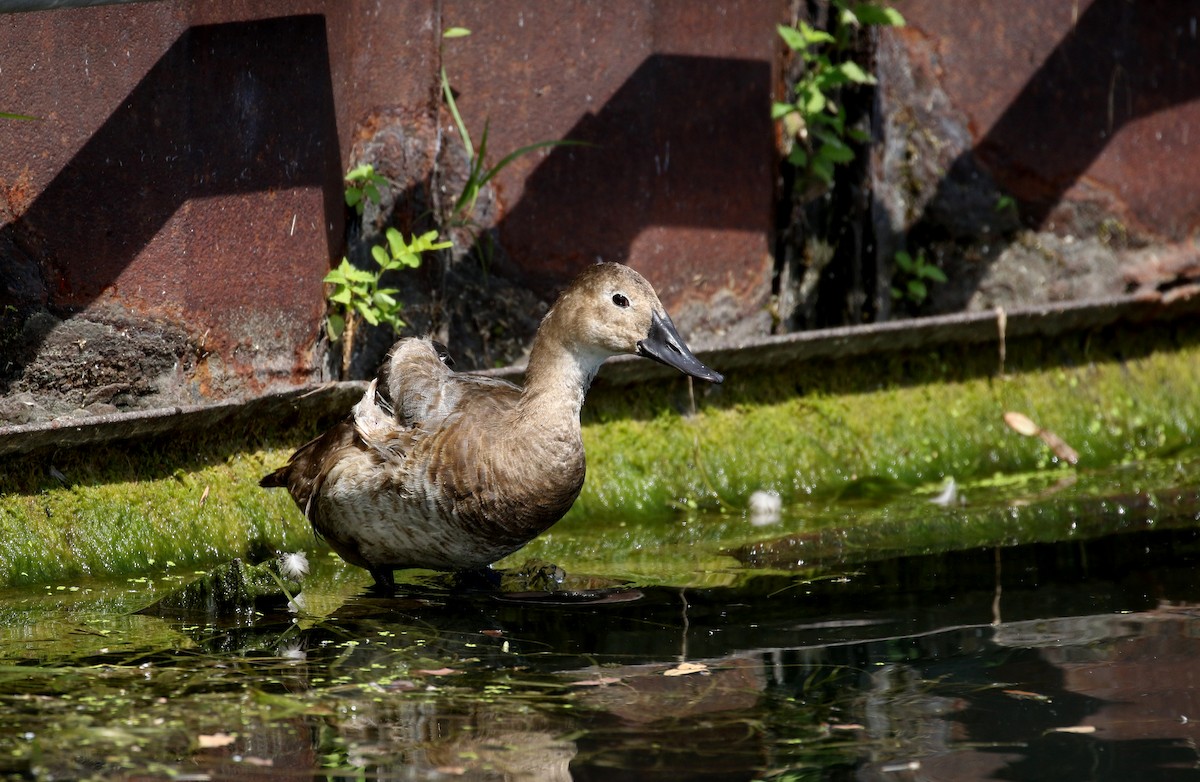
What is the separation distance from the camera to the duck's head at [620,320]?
168 inches

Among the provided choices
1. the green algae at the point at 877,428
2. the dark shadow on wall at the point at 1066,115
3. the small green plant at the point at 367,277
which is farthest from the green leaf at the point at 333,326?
the dark shadow on wall at the point at 1066,115

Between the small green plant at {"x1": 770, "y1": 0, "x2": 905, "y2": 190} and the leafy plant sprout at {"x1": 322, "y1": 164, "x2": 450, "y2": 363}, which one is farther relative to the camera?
the small green plant at {"x1": 770, "y1": 0, "x2": 905, "y2": 190}

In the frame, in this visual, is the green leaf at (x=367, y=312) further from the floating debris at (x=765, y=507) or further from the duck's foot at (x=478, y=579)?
the floating debris at (x=765, y=507)

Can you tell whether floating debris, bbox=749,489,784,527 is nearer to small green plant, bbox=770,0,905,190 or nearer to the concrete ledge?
the concrete ledge

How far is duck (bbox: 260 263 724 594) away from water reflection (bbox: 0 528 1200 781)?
0.20m

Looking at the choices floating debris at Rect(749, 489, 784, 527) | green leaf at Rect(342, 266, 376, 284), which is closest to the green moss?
green leaf at Rect(342, 266, 376, 284)

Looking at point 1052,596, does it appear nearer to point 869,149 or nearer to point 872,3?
point 869,149

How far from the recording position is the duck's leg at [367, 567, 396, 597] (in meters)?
4.33

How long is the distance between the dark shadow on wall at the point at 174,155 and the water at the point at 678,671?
3.28 feet

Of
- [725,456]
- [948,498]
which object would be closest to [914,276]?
[948,498]

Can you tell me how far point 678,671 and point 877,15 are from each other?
335 cm

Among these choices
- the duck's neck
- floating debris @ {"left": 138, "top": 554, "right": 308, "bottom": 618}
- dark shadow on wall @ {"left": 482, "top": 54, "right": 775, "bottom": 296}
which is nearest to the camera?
floating debris @ {"left": 138, "top": 554, "right": 308, "bottom": 618}

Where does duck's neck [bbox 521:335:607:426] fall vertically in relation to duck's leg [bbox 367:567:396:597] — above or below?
above

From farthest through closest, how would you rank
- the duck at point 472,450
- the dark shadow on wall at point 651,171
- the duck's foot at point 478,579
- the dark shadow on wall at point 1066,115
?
the dark shadow on wall at point 1066,115, the dark shadow on wall at point 651,171, the duck's foot at point 478,579, the duck at point 472,450
